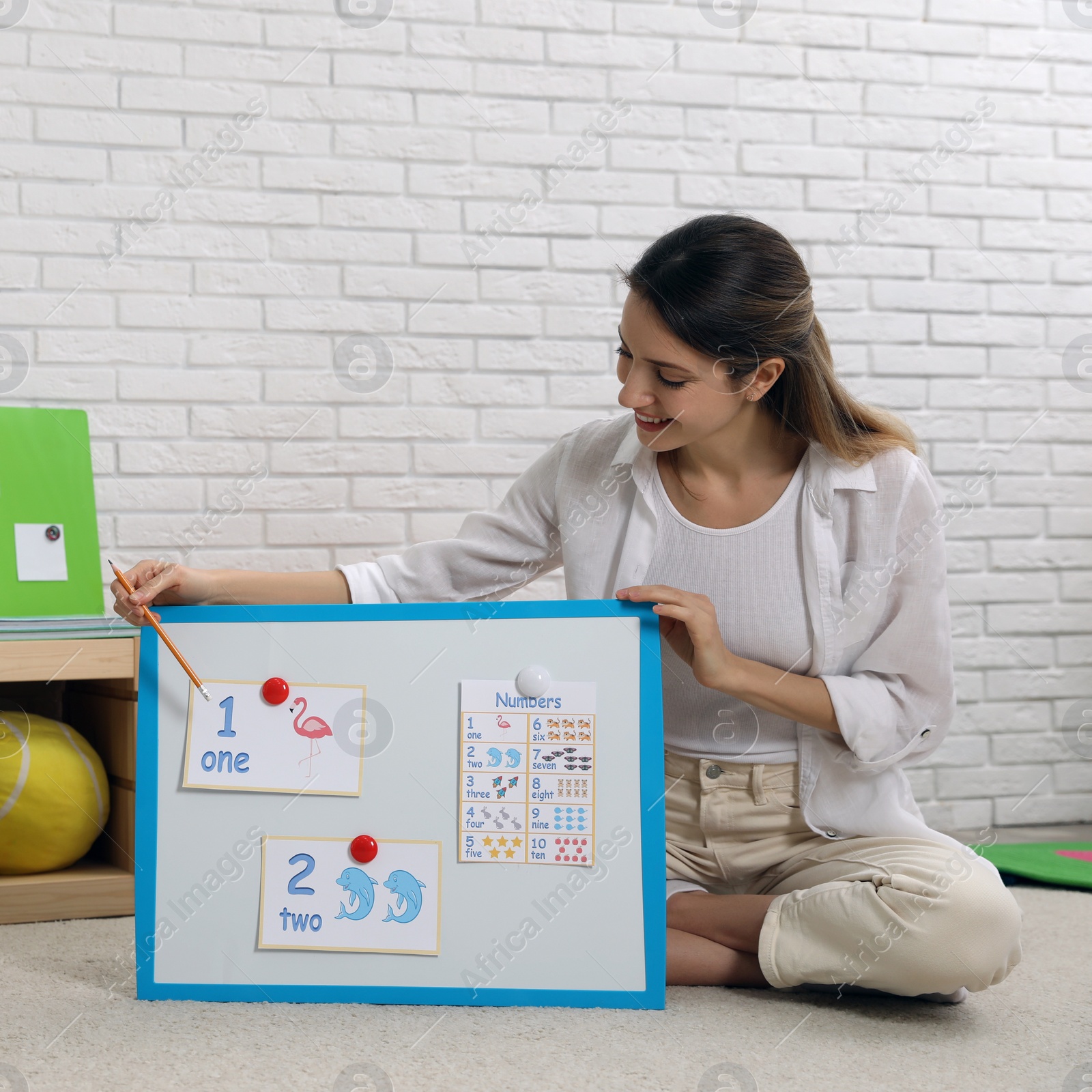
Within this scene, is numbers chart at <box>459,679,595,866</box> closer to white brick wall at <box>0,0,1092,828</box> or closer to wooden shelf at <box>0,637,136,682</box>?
wooden shelf at <box>0,637,136,682</box>

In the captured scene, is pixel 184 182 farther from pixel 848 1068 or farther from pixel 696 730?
pixel 848 1068

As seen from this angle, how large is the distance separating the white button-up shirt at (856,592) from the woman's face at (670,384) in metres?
0.11

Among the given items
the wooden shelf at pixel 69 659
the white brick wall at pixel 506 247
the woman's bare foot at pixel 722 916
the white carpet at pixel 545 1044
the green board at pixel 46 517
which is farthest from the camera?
the white brick wall at pixel 506 247

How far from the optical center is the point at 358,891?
1.16m

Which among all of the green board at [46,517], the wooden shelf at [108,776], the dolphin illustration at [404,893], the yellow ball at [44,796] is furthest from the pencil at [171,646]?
the green board at [46,517]

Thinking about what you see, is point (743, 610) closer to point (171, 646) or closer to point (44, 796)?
point (171, 646)

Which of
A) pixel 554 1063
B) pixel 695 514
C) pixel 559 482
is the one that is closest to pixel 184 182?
pixel 559 482

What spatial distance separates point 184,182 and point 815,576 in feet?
4.17

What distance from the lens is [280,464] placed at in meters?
1.90

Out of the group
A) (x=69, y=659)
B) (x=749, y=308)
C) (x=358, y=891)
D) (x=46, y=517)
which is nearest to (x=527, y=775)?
(x=358, y=891)

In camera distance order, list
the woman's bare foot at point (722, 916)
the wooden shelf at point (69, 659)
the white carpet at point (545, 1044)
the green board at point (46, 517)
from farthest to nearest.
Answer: the green board at point (46, 517) → the wooden shelf at point (69, 659) → the woman's bare foot at point (722, 916) → the white carpet at point (545, 1044)

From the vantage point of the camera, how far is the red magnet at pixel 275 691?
118 centimetres

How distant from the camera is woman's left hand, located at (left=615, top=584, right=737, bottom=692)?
46.3 inches

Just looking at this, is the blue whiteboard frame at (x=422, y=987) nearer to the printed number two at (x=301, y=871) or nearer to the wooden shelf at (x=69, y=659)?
the printed number two at (x=301, y=871)
